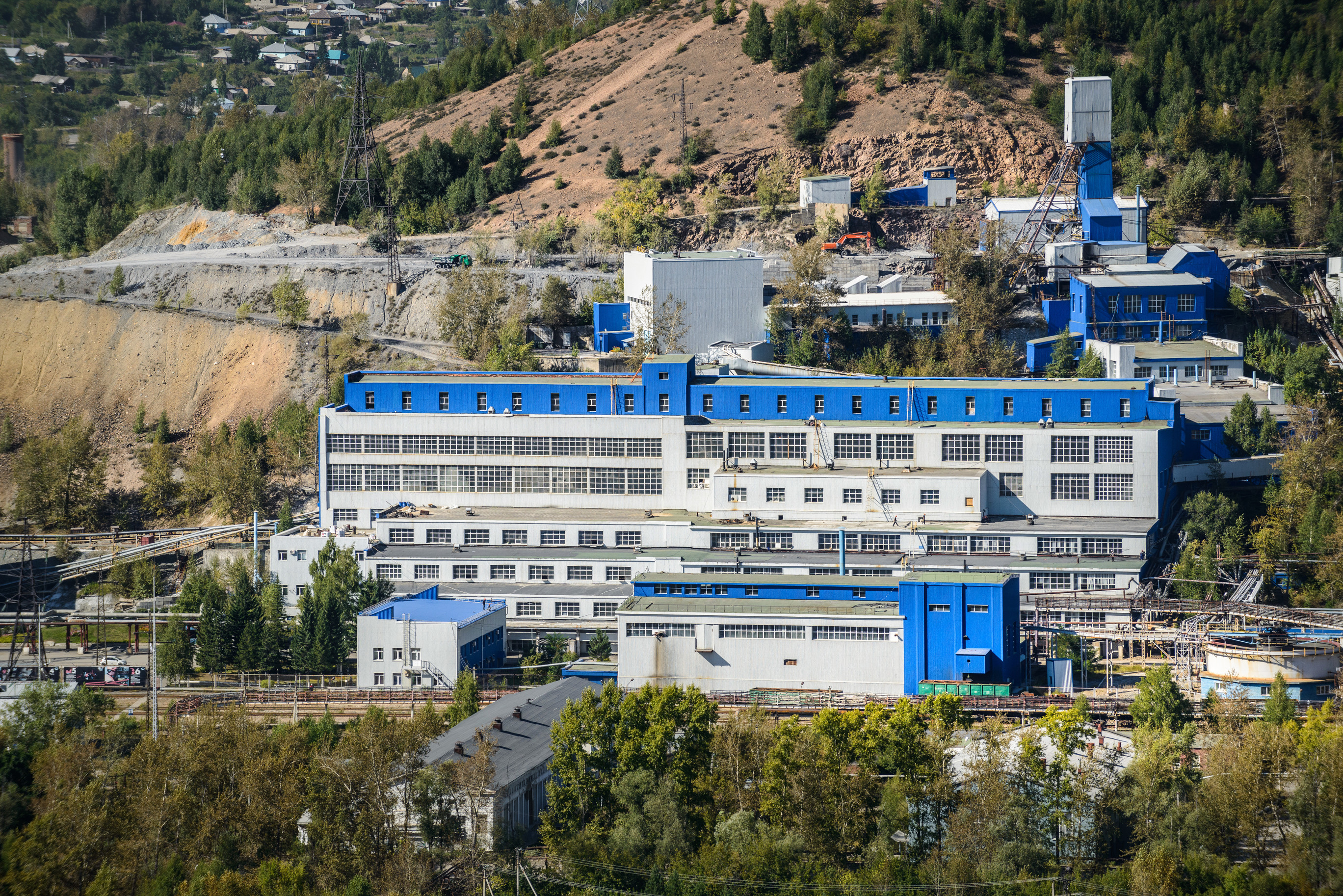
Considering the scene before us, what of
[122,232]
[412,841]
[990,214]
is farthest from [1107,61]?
[412,841]

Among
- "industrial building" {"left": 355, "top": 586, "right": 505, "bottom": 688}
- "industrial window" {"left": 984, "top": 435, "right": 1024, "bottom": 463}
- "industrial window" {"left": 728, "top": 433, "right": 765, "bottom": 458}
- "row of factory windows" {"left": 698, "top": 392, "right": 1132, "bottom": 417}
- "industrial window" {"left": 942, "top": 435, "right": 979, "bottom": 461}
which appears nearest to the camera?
"industrial building" {"left": 355, "top": 586, "right": 505, "bottom": 688}

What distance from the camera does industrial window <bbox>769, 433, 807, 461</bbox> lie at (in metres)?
81.9

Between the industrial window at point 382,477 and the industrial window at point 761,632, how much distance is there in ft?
75.7

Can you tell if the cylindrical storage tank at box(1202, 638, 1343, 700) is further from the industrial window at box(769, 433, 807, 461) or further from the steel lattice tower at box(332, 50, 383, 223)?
the steel lattice tower at box(332, 50, 383, 223)

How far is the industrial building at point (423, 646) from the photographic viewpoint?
70.1m

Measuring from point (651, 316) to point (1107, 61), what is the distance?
156 feet

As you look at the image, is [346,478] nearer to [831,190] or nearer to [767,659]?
[767,659]

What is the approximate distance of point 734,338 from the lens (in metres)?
98.8

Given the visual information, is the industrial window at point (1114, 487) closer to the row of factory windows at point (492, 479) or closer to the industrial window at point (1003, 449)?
the industrial window at point (1003, 449)

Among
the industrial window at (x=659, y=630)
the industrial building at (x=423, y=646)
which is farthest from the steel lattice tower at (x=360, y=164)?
the industrial window at (x=659, y=630)

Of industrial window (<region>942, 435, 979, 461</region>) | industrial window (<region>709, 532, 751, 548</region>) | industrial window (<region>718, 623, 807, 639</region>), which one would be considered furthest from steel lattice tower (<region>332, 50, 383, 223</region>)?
industrial window (<region>718, 623, 807, 639</region>)

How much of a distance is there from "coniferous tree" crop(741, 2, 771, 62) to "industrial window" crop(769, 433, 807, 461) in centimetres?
5840

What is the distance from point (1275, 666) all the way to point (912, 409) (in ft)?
76.3

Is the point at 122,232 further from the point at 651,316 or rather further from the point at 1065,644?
the point at 1065,644
